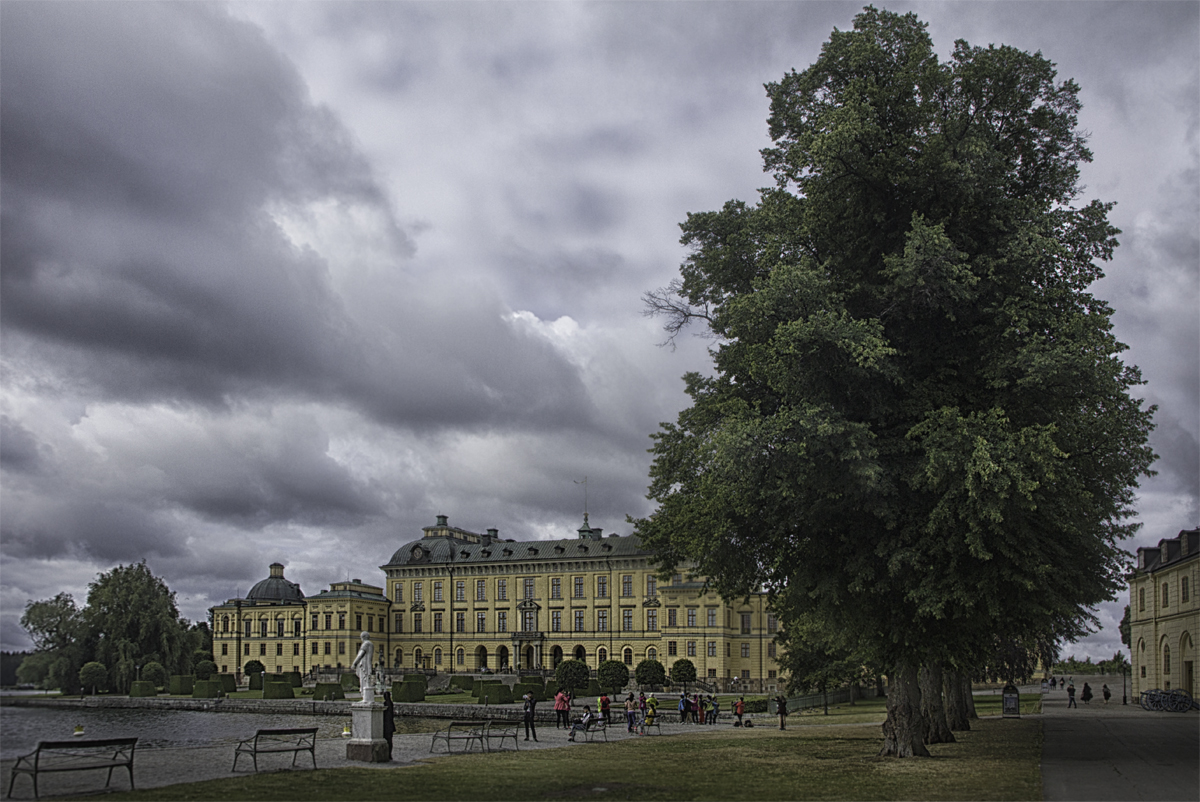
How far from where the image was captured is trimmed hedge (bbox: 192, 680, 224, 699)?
2384 inches

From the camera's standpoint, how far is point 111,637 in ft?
137

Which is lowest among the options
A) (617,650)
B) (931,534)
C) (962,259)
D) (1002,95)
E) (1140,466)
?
(617,650)

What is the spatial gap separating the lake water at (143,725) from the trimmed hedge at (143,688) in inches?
55.1

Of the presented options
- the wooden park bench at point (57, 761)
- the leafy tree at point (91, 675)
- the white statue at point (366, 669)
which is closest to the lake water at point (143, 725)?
the wooden park bench at point (57, 761)

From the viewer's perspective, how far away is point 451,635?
10519 cm

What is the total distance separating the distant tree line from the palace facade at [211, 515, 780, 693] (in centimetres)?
4077

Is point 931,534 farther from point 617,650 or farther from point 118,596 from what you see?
point 617,650

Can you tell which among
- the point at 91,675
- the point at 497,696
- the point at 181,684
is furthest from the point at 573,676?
the point at 91,675

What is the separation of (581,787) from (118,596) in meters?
42.8

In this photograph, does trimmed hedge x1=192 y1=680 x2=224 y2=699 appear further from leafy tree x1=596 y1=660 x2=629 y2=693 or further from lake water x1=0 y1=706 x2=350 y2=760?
leafy tree x1=596 y1=660 x2=629 y2=693

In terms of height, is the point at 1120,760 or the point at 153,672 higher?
the point at 1120,760

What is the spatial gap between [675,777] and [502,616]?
88.0 meters

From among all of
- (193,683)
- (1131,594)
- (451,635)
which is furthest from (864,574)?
(451,635)

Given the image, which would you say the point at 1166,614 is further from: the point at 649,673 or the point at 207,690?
the point at 207,690
